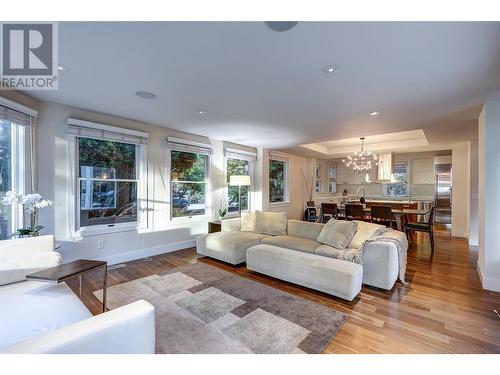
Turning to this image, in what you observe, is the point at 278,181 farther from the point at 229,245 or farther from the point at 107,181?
the point at 107,181

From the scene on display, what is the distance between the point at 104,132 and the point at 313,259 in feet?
12.0

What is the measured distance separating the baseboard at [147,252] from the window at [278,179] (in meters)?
3.02

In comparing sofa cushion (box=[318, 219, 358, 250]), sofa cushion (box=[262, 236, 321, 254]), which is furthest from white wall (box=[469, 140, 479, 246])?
sofa cushion (box=[262, 236, 321, 254])

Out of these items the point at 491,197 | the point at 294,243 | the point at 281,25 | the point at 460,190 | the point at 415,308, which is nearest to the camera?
the point at 281,25

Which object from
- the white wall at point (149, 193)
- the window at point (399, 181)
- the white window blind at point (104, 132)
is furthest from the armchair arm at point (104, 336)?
the window at point (399, 181)

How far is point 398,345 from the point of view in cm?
181

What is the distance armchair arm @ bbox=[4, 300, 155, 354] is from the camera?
0.87 m

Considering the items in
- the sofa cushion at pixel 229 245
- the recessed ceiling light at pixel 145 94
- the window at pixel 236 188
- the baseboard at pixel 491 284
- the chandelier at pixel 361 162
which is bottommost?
the baseboard at pixel 491 284

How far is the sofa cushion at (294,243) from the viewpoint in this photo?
3357mm

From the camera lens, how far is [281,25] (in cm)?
152

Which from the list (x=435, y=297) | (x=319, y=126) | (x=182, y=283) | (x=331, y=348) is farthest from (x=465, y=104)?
(x=182, y=283)

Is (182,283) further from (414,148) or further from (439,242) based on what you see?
(414,148)

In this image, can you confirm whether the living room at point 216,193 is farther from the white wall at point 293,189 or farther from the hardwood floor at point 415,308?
the white wall at point 293,189

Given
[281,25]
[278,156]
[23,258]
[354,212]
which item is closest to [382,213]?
[354,212]
